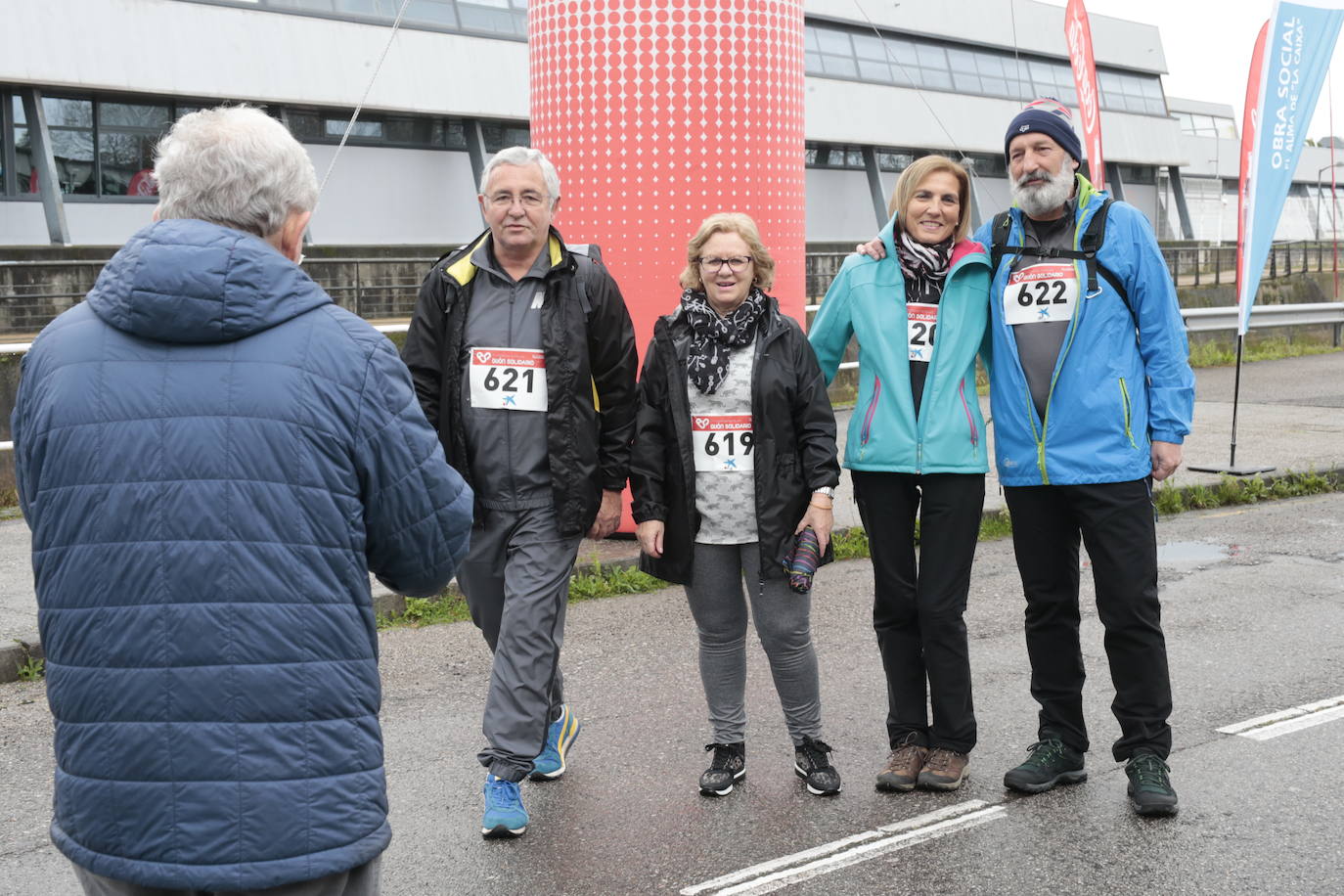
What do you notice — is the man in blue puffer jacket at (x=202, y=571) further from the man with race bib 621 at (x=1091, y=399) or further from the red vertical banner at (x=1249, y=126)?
the red vertical banner at (x=1249, y=126)

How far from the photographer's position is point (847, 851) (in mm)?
4188

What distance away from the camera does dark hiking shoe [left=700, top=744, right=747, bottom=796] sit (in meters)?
4.66

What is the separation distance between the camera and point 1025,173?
4.55m

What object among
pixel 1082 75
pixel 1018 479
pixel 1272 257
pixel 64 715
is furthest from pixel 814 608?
pixel 1272 257

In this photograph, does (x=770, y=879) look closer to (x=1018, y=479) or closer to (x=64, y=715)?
(x=1018, y=479)

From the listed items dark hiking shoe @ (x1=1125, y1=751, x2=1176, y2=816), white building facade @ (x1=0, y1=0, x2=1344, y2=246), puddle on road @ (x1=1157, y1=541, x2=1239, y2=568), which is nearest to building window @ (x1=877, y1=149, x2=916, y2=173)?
white building facade @ (x1=0, y1=0, x2=1344, y2=246)

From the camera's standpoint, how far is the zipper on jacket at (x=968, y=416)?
182 inches

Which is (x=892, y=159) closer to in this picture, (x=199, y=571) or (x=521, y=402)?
(x=521, y=402)

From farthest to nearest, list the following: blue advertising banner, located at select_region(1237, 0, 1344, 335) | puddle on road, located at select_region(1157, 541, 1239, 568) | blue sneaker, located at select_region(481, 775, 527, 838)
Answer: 1. blue advertising banner, located at select_region(1237, 0, 1344, 335)
2. puddle on road, located at select_region(1157, 541, 1239, 568)
3. blue sneaker, located at select_region(481, 775, 527, 838)

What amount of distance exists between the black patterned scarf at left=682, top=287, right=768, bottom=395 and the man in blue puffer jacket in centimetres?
234

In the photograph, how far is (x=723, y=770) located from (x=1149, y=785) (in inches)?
52.8

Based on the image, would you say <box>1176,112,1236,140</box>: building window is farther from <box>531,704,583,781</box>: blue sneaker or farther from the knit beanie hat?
<box>531,704,583,781</box>: blue sneaker

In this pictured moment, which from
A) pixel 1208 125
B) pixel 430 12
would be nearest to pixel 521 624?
pixel 430 12

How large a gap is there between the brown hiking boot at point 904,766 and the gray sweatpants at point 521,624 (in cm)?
112
